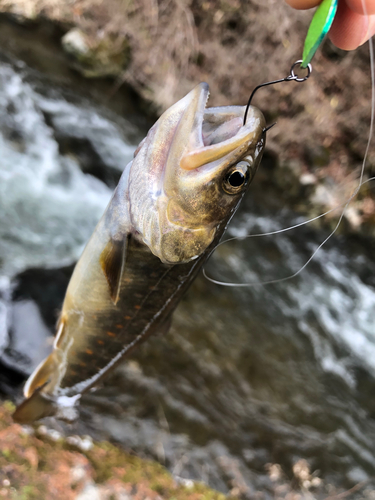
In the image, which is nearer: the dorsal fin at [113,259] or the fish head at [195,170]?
the fish head at [195,170]

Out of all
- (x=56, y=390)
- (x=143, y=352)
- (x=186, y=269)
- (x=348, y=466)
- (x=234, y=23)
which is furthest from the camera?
(x=234, y=23)

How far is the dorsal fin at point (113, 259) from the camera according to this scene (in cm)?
151

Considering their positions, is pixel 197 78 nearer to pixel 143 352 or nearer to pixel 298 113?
pixel 298 113

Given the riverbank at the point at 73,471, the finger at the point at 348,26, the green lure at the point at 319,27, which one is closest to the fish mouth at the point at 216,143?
the green lure at the point at 319,27

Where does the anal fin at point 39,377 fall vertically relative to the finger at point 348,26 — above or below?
below

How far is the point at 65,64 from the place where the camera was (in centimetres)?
472

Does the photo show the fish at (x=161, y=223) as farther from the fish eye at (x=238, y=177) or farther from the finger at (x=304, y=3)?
the finger at (x=304, y=3)

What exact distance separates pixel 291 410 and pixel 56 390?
8.56 feet

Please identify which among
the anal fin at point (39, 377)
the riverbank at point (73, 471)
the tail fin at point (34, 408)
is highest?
the anal fin at point (39, 377)

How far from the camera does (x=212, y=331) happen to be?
12.4 feet

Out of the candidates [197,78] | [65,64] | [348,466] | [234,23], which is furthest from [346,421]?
[65,64]

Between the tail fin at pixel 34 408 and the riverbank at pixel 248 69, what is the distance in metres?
3.94

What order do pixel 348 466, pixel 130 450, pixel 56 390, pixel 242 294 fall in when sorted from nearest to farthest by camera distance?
pixel 56 390 < pixel 130 450 < pixel 348 466 < pixel 242 294

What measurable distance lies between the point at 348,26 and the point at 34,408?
9.49ft
